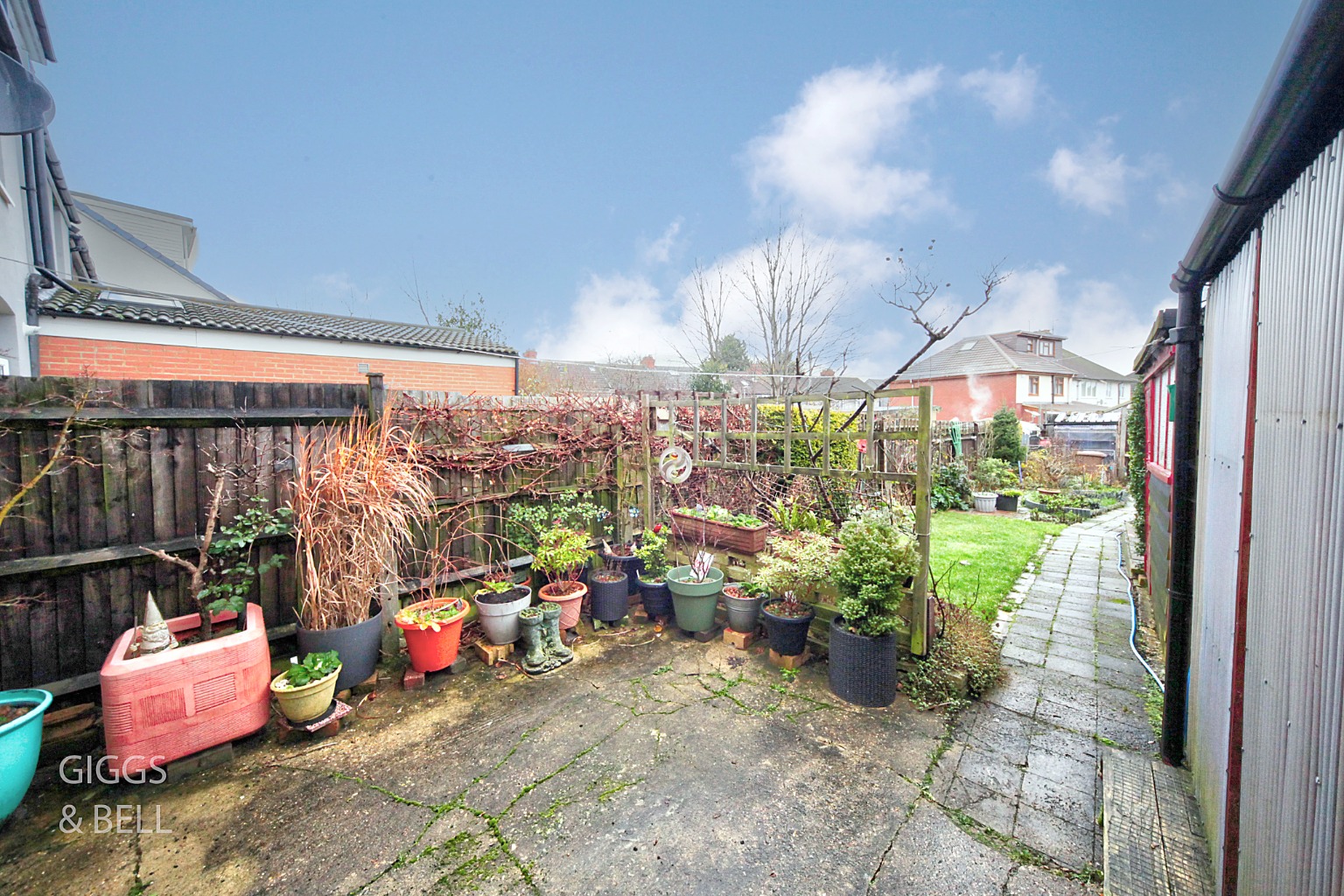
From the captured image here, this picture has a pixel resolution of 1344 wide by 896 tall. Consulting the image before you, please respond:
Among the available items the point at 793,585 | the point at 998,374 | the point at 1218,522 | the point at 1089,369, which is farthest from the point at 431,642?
the point at 1089,369

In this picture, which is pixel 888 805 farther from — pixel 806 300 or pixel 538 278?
pixel 538 278

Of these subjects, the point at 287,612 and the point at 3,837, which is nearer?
the point at 3,837

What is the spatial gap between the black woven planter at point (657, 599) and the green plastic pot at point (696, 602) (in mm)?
154

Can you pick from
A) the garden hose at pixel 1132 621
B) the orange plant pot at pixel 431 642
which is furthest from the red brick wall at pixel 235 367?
the garden hose at pixel 1132 621

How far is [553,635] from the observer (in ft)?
12.1

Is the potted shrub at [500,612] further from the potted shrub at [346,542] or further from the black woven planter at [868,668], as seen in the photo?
the black woven planter at [868,668]

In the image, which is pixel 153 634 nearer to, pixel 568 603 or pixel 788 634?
pixel 568 603

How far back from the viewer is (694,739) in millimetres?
2760

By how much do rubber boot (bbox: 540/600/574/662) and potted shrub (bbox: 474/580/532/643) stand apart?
8.0 inches

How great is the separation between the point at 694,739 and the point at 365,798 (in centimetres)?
160

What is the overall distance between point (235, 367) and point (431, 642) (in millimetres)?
10188

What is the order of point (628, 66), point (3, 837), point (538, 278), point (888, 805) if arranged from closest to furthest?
point (3, 837), point (888, 805), point (628, 66), point (538, 278)

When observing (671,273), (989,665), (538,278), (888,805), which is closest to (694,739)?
(888,805)

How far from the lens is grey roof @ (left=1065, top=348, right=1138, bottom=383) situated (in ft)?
97.5
